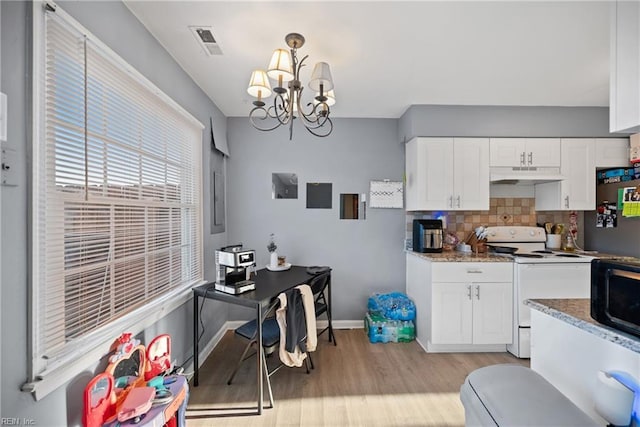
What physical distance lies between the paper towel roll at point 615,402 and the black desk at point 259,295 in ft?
5.47

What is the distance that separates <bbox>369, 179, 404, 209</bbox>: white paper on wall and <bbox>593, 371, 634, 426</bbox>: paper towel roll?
250cm

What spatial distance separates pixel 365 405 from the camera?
2.02 m

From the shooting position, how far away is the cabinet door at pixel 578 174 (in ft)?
9.78

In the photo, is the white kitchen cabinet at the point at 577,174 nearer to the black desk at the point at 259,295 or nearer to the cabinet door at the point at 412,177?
the cabinet door at the point at 412,177

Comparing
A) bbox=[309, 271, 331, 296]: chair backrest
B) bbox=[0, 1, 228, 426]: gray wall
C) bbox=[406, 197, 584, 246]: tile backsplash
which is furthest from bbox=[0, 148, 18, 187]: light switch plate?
bbox=[406, 197, 584, 246]: tile backsplash

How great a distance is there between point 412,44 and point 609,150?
8.86 feet

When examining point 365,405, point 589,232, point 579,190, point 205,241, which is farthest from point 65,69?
point 589,232

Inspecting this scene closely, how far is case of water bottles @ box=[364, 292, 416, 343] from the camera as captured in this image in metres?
2.99

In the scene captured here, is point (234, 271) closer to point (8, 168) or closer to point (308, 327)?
point (308, 327)

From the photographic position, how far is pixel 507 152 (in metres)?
2.99

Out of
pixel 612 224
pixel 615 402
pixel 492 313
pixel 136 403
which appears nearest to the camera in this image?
pixel 615 402

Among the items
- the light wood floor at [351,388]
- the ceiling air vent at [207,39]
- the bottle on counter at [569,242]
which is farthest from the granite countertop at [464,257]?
the ceiling air vent at [207,39]

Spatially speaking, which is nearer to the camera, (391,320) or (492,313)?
(492,313)

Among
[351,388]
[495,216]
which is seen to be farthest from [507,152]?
[351,388]
